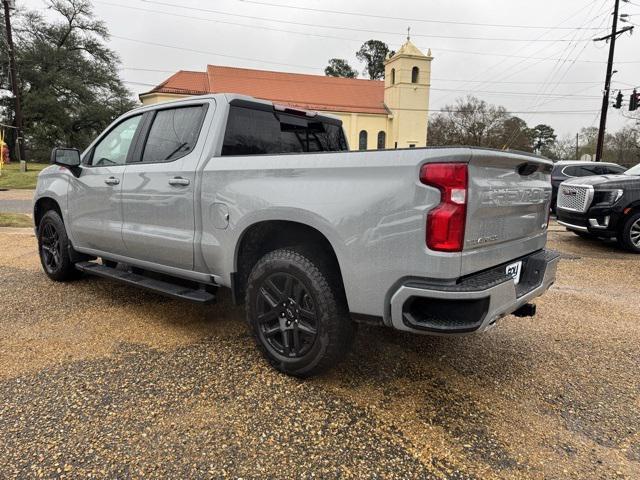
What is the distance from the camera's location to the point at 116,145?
419 cm

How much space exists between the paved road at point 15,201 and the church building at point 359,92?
32783 millimetres

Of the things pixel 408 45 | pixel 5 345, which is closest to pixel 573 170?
pixel 5 345

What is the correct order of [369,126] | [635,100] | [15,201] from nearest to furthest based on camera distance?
[15,201] < [635,100] < [369,126]

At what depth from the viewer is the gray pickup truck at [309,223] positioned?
227 cm

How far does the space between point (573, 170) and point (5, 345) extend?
537 inches

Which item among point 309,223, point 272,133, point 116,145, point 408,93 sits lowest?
point 309,223

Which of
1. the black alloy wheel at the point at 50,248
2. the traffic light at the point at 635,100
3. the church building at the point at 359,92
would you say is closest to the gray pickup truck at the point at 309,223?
the black alloy wheel at the point at 50,248

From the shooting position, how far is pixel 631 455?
227 cm

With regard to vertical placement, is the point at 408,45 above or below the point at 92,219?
above

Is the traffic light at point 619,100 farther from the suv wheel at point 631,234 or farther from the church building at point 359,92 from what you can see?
the church building at point 359,92

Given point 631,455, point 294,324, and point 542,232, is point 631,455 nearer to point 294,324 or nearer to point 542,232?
point 542,232

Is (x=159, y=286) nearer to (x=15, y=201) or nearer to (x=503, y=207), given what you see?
(x=503, y=207)

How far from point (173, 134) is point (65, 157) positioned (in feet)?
4.81

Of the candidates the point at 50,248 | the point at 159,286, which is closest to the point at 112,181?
the point at 159,286
